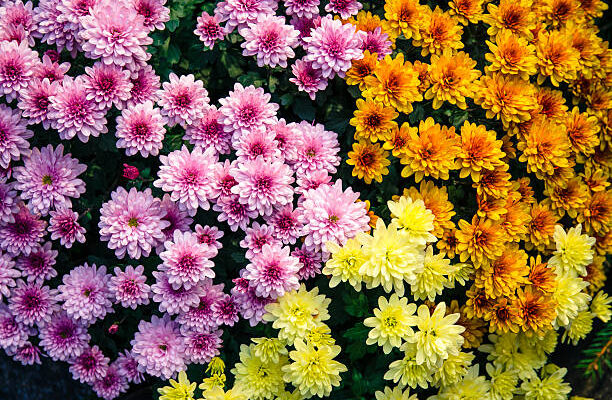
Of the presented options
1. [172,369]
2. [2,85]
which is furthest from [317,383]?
[2,85]

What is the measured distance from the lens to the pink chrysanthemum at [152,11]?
2342mm

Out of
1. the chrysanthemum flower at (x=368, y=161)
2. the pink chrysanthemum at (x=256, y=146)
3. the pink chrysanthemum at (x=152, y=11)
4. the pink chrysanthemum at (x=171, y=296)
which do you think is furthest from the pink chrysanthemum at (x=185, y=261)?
the pink chrysanthemum at (x=152, y=11)

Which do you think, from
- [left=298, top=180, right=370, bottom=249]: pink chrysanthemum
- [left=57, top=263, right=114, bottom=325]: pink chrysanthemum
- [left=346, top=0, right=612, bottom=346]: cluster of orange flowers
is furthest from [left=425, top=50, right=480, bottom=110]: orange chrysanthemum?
[left=57, top=263, right=114, bottom=325]: pink chrysanthemum

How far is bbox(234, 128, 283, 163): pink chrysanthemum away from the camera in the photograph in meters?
2.21

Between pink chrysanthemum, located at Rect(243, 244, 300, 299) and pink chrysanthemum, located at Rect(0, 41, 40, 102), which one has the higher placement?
pink chrysanthemum, located at Rect(0, 41, 40, 102)

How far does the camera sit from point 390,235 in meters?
2.09

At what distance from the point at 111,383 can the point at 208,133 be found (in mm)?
1241

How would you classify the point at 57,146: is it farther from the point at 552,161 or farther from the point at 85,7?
the point at 552,161

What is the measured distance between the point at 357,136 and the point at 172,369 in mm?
1241

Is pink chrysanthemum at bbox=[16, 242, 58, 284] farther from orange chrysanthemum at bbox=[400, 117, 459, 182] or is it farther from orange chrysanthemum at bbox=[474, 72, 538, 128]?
orange chrysanthemum at bbox=[474, 72, 538, 128]

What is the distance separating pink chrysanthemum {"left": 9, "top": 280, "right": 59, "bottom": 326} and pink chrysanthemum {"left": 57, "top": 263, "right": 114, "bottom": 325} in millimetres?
89

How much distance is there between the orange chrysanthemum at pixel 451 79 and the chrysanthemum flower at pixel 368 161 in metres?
0.31

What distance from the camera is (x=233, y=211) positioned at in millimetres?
2201

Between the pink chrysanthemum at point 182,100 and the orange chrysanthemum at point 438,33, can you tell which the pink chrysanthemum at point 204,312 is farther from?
the orange chrysanthemum at point 438,33
